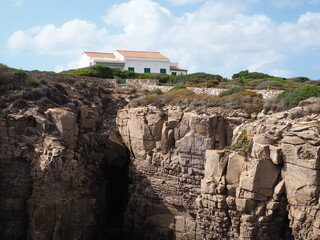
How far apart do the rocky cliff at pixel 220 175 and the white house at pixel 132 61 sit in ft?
71.4

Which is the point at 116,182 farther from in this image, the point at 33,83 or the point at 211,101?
the point at 211,101

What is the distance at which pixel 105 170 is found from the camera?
91.9ft

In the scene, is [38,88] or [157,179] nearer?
[157,179]

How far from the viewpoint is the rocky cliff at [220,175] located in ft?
59.1

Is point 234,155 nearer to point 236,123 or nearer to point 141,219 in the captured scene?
point 236,123

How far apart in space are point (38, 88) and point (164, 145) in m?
7.65

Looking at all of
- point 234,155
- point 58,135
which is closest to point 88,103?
point 58,135

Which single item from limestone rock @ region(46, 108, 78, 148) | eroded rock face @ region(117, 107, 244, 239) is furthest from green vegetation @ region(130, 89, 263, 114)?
limestone rock @ region(46, 108, 78, 148)

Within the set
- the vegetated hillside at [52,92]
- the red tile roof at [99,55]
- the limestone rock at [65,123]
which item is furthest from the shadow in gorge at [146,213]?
the red tile roof at [99,55]

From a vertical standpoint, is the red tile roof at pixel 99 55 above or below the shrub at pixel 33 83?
above

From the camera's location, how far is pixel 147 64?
4969 cm

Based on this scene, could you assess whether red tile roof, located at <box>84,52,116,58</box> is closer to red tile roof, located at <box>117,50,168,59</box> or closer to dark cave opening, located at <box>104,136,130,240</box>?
red tile roof, located at <box>117,50,168,59</box>

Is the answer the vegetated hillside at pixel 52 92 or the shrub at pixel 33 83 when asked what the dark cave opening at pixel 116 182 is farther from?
the shrub at pixel 33 83

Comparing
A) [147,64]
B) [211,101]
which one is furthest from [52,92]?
[147,64]
